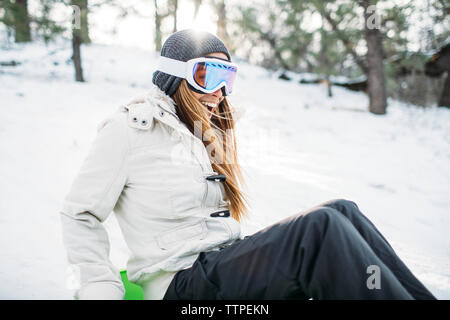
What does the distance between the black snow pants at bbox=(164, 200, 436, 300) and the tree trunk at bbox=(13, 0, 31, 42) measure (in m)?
9.30

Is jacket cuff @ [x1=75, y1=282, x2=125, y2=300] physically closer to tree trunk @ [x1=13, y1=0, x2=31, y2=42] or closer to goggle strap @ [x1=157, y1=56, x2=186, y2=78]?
goggle strap @ [x1=157, y1=56, x2=186, y2=78]

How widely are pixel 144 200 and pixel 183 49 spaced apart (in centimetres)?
93

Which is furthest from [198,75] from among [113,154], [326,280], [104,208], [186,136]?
[326,280]

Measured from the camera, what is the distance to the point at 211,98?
1.86 meters

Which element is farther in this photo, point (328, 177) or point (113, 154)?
point (328, 177)

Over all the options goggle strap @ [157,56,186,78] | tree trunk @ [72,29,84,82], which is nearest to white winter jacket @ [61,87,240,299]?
goggle strap @ [157,56,186,78]

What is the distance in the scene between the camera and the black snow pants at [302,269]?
1.17 meters

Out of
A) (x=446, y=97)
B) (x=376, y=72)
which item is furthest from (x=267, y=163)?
(x=446, y=97)

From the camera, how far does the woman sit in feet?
4.03

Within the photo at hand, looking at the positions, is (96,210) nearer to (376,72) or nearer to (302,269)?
(302,269)

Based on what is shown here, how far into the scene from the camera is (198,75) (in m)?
1.74

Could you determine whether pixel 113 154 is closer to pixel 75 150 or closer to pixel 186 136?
pixel 186 136

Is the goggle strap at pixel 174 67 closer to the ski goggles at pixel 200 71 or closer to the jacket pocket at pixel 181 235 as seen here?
the ski goggles at pixel 200 71

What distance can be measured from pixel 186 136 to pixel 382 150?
20.3 ft
